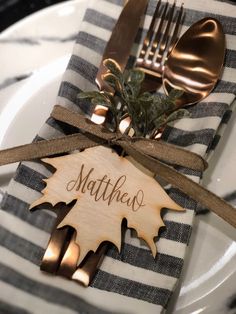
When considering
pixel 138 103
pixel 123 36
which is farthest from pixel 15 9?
pixel 138 103

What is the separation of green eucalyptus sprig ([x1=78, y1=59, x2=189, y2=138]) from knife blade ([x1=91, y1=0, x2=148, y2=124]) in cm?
6

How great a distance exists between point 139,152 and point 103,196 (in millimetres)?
62

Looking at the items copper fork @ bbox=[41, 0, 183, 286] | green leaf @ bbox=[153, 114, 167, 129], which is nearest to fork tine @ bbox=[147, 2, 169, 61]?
copper fork @ bbox=[41, 0, 183, 286]

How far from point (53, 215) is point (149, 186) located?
113mm

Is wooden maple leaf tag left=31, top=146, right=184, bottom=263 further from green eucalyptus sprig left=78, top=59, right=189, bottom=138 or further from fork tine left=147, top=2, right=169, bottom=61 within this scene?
fork tine left=147, top=2, right=169, bottom=61

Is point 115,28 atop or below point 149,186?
atop

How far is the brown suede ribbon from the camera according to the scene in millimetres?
523

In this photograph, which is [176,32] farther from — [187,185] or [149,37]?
[187,185]

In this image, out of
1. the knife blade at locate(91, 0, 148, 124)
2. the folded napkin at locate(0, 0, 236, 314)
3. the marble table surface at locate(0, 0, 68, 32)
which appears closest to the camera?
the folded napkin at locate(0, 0, 236, 314)

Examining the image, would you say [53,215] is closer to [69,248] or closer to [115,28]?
[69,248]

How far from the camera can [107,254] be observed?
1.75 feet

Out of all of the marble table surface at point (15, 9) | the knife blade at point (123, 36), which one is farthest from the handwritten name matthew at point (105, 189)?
the marble table surface at point (15, 9)

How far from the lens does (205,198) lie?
52cm

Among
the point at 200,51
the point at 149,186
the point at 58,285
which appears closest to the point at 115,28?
the point at 200,51
